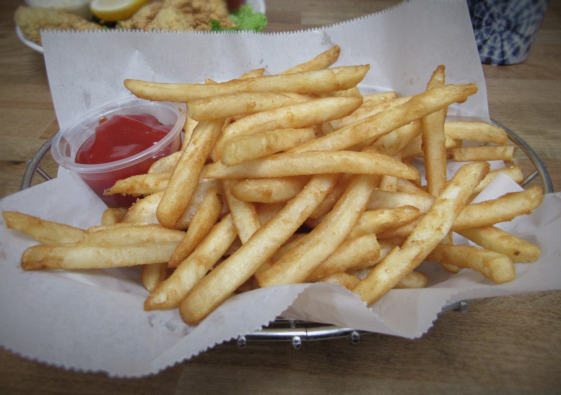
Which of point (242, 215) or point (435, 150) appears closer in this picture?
point (242, 215)

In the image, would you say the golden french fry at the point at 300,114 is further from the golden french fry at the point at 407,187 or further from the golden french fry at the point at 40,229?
the golden french fry at the point at 40,229

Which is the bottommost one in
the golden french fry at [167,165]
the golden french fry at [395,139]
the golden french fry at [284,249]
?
the golden french fry at [284,249]

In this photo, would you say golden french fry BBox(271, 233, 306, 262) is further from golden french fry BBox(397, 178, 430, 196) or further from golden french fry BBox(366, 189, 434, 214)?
golden french fry BBox(397, 178, 430, 196)

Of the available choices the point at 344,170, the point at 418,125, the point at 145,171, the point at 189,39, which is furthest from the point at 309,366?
the point at 189,39

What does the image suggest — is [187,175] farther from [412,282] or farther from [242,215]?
[412,282]

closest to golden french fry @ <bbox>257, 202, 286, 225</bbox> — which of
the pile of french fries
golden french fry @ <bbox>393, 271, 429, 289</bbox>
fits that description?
the pile of french fries

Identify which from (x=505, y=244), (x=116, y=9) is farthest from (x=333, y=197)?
(x=116, y=9)

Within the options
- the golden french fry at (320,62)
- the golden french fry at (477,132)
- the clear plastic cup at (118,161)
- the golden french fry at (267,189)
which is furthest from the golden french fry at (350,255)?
the clear plastic cup at (118,161)

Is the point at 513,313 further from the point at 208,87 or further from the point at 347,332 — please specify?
the point at 208,87
